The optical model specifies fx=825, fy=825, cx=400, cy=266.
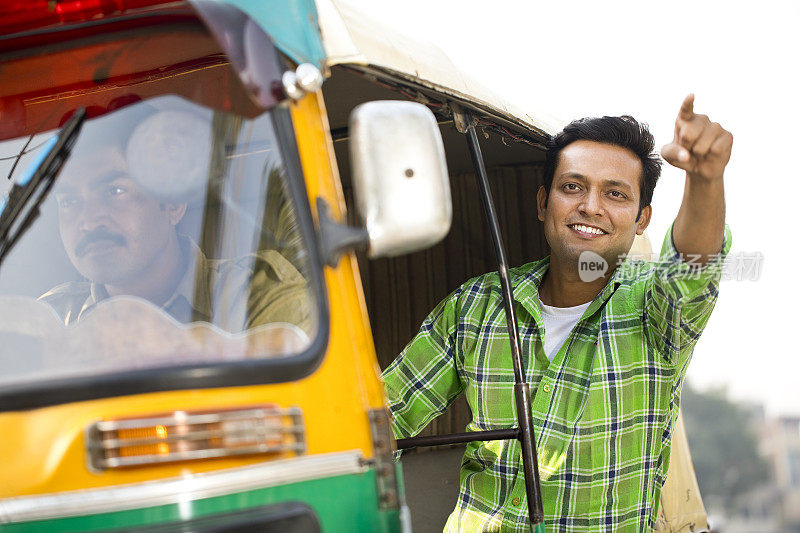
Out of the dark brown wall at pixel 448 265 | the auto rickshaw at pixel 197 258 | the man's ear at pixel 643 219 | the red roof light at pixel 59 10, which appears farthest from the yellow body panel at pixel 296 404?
the dark brown wall at pixel 448 265

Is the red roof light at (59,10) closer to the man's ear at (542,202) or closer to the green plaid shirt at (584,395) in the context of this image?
the green plaid shirt at (584,395)

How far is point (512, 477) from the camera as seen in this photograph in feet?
9.16

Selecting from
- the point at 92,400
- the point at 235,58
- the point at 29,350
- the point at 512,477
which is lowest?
the point at 512,477

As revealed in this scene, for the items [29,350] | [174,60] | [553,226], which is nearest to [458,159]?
[553,226]

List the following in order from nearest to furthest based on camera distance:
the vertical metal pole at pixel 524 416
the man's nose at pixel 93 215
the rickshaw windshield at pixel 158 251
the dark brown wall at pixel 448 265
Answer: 1. the rickshaw windshield at pixel 158 251
2. the man's nose at pixel 93 215
3. the vertical metal pole at pixel 524 416
4. the dark brown wall at pixel 448 265

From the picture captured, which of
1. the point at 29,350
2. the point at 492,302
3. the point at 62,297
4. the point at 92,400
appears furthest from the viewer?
the point at 492,302

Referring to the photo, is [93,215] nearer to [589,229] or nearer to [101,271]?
[101,271]

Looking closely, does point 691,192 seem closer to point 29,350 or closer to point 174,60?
point 174,60

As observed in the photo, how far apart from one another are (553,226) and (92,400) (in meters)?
1.95

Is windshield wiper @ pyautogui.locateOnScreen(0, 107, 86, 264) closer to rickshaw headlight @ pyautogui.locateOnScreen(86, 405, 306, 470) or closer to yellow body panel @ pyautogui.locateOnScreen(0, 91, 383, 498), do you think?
yellow body panel @ pyautogui.locateOnScreen(0, 91, 383, 498)

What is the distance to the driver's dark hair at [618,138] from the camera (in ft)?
10.1

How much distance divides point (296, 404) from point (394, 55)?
104 cm

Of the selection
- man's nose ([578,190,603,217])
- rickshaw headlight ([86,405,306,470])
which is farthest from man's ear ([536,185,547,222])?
rickshaw headlight ([86,405,306,470])

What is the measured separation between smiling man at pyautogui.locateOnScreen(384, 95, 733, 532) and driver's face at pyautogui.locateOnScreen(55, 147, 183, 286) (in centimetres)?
130
